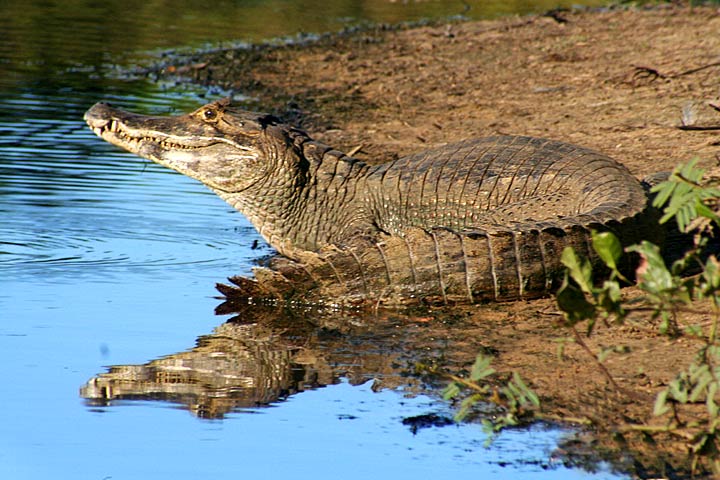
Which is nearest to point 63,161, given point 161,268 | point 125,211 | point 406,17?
point 125,211

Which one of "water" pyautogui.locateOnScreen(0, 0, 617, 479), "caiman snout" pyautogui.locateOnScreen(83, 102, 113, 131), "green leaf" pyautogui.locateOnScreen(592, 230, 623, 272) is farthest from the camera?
"caiman snout" pyautogui.locateOnScreen(83, 102, 113, 131)

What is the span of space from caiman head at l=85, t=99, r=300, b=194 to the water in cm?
46

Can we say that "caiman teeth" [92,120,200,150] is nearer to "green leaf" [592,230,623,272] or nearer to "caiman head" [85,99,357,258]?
"caiman head" [85,99,357,258]

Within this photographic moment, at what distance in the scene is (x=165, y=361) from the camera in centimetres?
461

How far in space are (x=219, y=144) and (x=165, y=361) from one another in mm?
2271

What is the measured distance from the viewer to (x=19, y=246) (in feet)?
21.4

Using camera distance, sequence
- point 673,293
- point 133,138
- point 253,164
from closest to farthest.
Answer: point 673,293 → point 253,164 → point 133,138

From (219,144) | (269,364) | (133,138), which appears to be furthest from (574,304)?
(133,138)

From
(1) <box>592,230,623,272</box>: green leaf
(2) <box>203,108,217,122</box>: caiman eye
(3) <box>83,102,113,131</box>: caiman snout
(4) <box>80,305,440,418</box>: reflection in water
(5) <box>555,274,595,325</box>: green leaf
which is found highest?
(3) <box>83,102,113,131</box>: caiman snout

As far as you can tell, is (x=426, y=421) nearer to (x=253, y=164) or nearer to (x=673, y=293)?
(x=673, y=293)

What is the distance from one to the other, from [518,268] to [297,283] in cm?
109

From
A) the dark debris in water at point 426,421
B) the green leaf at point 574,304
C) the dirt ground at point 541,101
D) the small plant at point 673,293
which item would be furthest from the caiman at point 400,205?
the green leaf at point 574,304

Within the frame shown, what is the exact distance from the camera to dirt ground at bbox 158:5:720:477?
4172mm

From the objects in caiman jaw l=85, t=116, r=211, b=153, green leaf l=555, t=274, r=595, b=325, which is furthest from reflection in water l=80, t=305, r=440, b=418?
caiman jaw l=85, t=116, r=211, b=153
